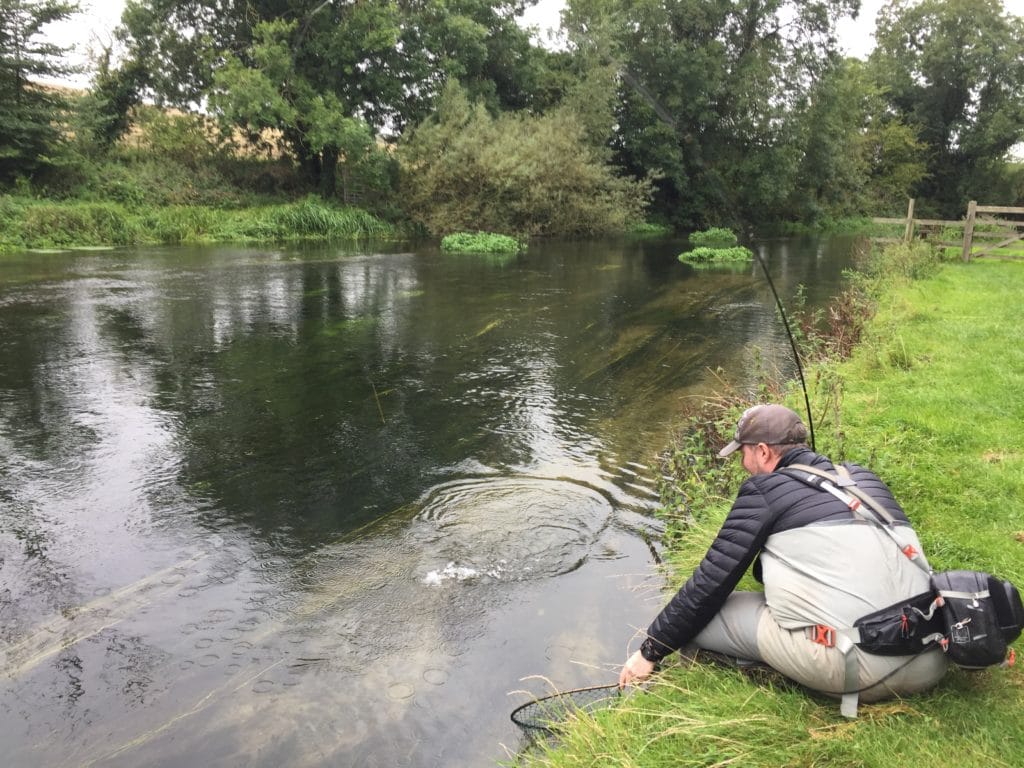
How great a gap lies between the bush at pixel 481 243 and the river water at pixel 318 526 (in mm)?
13442

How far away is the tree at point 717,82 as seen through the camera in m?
37.2

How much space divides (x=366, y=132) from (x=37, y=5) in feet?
38.7

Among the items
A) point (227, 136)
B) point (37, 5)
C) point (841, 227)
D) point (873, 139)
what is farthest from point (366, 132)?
point (873, 139)

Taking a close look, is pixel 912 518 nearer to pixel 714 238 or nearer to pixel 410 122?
pixel 714 238

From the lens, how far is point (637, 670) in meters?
3.44

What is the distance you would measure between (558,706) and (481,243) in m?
23.7

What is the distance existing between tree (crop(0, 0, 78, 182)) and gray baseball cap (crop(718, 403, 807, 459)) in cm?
2963

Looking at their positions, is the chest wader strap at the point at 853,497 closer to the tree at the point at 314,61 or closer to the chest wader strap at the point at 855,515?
the chest wader strap at the point at 855,515

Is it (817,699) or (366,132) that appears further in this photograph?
(366,132)

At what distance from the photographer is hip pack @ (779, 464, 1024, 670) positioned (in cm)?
279

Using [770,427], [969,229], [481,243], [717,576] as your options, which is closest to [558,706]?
[717,576]

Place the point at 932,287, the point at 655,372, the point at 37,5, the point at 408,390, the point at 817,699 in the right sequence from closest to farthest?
1. the point at 817,699
2. the point at 408,390
3. the point at 655,372
4. the point at 932,287
5. the point at 37,5

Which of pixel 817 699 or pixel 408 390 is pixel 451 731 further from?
pixel 408 390

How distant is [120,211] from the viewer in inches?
1046
